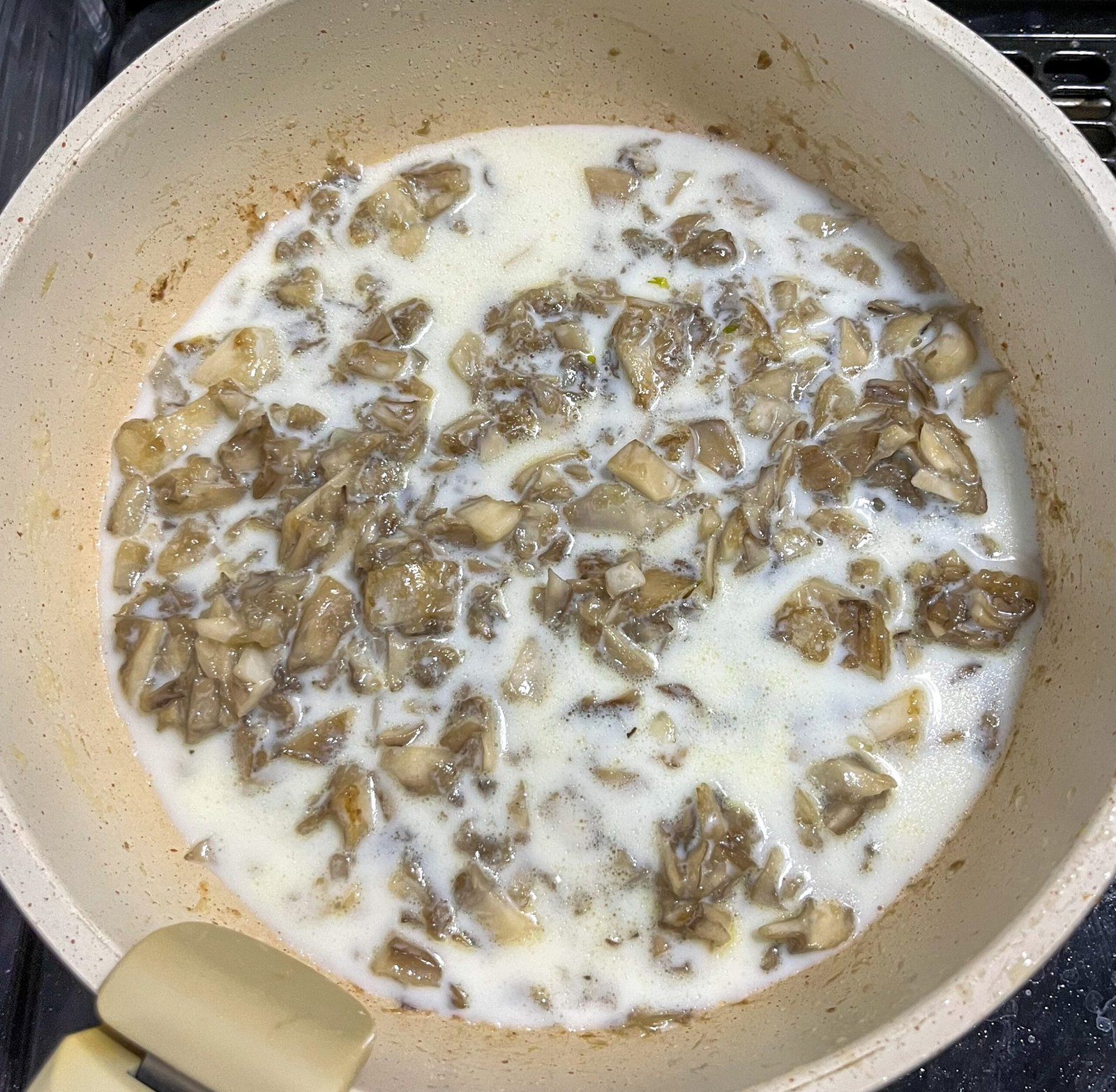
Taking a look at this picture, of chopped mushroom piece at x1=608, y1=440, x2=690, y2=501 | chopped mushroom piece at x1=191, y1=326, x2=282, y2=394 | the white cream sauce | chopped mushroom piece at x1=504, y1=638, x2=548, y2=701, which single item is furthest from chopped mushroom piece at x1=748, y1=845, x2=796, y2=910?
chopped mushroom piece at x1=191, y1=326, x2=282, y2=394

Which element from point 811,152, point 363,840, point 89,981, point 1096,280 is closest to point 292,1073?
point 89,981

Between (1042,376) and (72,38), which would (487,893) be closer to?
(1042,376)

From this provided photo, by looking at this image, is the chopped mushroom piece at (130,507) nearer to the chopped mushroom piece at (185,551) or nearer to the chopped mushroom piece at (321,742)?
the chopped mushroom piece at (185,551)

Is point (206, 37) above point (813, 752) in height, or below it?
above

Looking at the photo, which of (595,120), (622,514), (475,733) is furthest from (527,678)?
(595,120)

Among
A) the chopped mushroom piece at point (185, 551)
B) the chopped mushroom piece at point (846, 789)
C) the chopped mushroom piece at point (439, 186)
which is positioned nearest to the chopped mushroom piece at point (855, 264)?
the chopped mushroom piece at point (439, 186)
